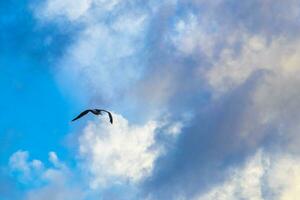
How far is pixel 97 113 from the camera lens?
283 feet
